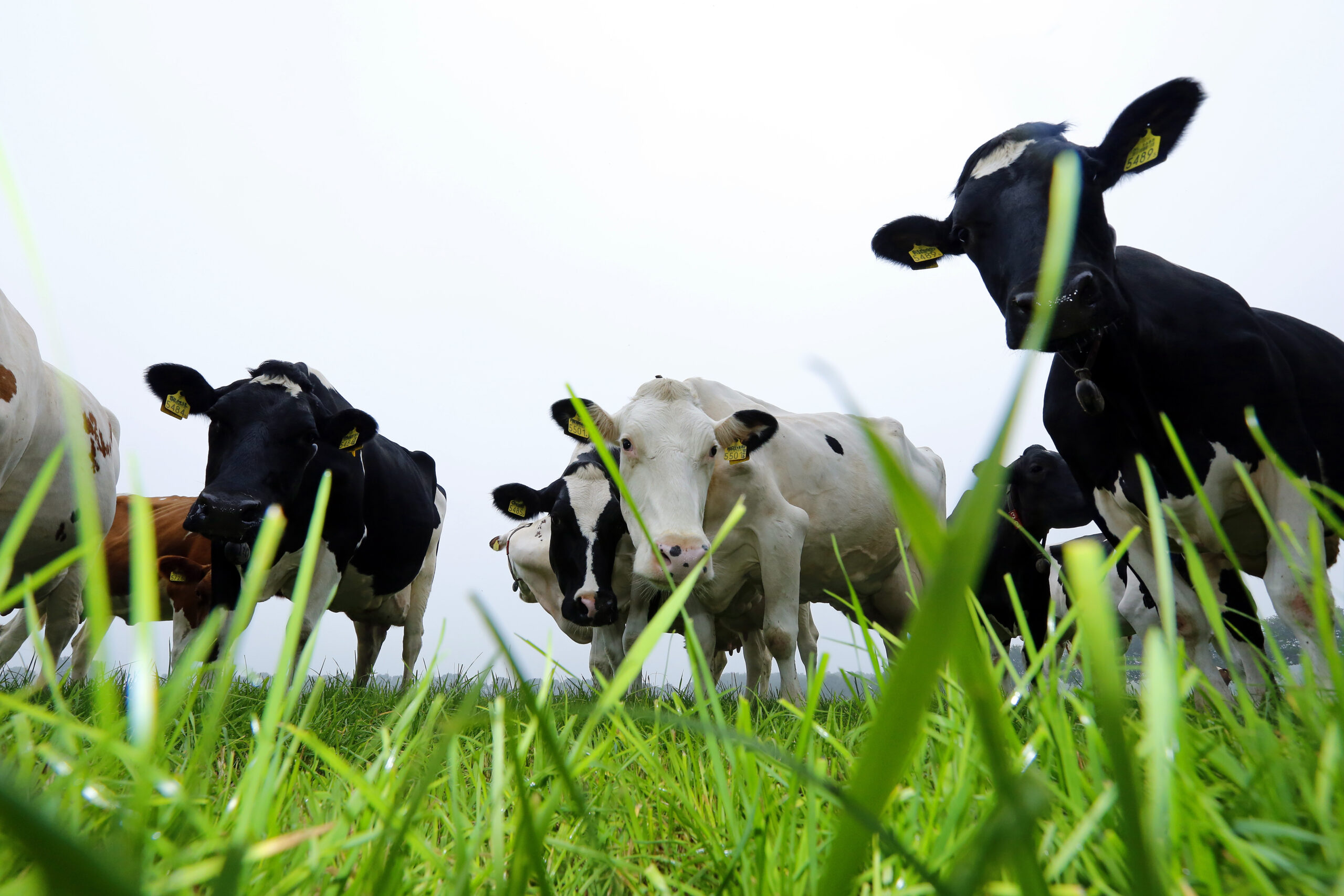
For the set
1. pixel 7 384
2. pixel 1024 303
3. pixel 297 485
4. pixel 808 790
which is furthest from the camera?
pixel 297 485

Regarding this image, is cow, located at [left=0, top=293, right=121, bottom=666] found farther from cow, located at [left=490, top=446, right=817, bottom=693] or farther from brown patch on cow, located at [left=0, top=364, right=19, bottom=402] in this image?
cow, located at [left=490, top=446, right=817, bottom=693]

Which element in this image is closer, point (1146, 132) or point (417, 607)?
point (1146, 132)

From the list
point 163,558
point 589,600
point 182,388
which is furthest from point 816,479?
point 163,558

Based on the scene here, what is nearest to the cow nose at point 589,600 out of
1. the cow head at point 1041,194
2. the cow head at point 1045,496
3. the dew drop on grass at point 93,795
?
the cow head at point 1041,194

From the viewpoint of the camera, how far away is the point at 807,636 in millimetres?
8148

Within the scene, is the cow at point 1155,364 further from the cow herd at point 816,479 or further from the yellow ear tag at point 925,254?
the yellow ear tag at point 925,254

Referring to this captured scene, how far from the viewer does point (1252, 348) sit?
3.27 metres

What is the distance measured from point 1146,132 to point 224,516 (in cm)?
496

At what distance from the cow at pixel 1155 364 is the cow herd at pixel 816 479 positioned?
12 millimetres

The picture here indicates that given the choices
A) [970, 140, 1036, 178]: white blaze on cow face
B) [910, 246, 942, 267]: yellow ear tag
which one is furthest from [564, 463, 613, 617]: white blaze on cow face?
[970, 140, 1036, 178]: white blaze on cow face

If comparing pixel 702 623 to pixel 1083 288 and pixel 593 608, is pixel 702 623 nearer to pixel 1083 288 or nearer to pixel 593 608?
pixel 593 608

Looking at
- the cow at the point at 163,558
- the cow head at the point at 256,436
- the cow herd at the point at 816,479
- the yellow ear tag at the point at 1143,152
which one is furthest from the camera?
the cow at the point at 163,558

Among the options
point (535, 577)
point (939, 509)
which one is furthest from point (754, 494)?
point (939, 509)

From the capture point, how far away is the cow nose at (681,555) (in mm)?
4016
